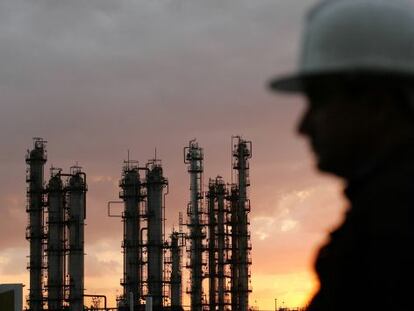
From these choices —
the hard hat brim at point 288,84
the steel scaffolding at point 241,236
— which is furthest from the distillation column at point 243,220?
the hard hat brim at point 288,84

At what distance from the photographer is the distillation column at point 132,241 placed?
61.7 meters

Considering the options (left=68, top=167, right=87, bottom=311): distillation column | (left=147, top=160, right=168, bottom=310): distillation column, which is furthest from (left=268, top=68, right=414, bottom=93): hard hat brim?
(left=147, top=160, right=168, bottom=310): distillation column

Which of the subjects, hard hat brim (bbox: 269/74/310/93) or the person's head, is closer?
the person's head

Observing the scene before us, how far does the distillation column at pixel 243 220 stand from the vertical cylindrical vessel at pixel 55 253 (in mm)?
11448

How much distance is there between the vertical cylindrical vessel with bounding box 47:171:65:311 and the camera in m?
56.2

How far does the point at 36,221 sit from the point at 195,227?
10.9 metres

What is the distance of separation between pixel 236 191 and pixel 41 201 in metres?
13.0

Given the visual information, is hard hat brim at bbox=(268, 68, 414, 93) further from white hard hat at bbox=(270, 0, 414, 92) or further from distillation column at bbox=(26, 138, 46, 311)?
distillation column at bbox=(26, 138, 46, 311)

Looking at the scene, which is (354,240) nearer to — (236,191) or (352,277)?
(352,277)

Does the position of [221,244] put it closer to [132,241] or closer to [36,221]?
[132,241]

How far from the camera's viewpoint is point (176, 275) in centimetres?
6606

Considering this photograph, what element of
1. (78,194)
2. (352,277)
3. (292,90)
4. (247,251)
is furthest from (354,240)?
(247,251)

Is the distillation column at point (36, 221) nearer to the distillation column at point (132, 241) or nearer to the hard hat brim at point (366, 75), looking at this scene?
the distillation column at point (132, 241)

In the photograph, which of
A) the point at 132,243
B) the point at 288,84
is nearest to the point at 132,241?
the point at 132,243
